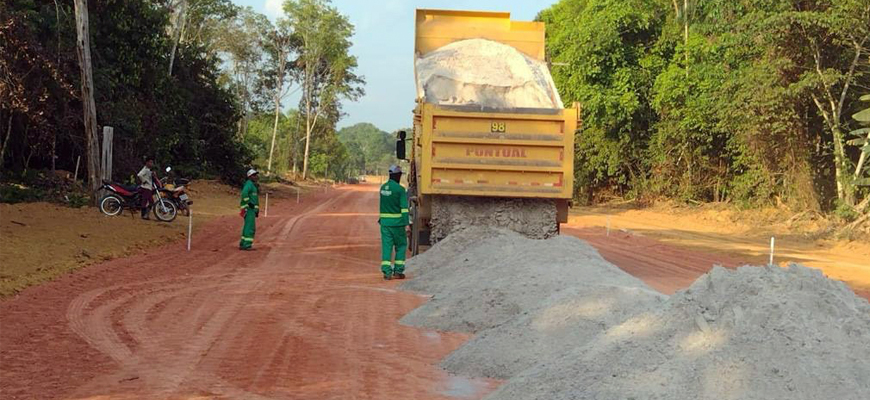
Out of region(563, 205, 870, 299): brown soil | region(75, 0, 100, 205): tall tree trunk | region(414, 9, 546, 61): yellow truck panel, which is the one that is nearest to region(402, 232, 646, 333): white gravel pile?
region(563, 205, 870, 299): brown soil

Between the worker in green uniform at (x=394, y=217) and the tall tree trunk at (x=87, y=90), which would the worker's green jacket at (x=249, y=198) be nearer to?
the worker in green uniform at (x=394, y=217)

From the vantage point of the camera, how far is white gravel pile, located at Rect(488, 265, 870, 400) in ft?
14.3

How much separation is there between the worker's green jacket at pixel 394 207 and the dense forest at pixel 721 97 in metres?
13.2

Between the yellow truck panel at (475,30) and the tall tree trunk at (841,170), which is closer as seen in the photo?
the yellow truck panel at (475,30)

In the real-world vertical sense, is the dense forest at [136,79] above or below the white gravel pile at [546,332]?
above

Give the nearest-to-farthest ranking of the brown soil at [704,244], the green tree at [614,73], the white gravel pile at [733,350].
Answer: the white gravel pile at [733,350] < the brown soil at [704,244] < the green tree at [614,73]

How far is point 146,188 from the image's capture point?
17.3m

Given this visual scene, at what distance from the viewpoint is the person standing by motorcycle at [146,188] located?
56.7 ft

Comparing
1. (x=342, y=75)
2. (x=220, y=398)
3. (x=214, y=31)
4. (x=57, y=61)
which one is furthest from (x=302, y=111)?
(x=220, y=398)

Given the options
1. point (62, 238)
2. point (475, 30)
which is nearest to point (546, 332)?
point (475, 30)

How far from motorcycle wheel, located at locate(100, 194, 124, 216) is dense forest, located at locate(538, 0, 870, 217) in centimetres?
1712

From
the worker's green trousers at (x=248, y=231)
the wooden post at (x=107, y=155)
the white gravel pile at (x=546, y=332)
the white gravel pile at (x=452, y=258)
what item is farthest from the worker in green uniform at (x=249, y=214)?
the white gravel pile at (x=546, y=332)

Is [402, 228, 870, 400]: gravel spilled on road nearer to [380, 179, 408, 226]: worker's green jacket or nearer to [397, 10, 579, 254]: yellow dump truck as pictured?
[380, 179, 408, 226]: worker's green jacket

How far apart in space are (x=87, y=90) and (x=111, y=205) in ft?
8.79
